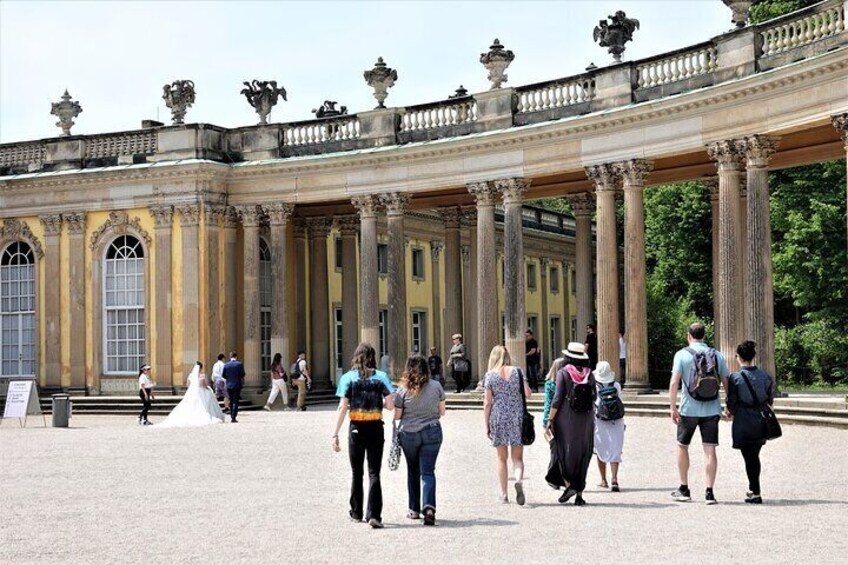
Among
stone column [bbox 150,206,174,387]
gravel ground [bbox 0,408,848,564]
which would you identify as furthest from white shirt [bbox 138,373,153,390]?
gravel ground [bbox 0,408,848,564]

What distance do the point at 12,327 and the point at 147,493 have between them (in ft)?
87.5

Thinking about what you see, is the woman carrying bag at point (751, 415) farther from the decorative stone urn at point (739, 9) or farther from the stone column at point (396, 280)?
the stone column at point (396, 280)

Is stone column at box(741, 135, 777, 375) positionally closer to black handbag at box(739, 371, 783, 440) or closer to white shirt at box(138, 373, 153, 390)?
black handbag at box(739, 371, 783, 440)

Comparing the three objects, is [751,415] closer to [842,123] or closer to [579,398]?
[579,398]

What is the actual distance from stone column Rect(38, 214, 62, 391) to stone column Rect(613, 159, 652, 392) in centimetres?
1796

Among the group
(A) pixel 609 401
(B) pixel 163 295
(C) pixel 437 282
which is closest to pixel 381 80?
(B) pixel 163 295

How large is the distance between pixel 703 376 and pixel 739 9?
17.0 metres

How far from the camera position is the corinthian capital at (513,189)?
3481cm

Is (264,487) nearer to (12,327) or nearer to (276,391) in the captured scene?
(276,391)

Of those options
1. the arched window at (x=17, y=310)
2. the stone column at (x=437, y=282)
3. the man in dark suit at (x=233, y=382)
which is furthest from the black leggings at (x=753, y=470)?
the stone column at (x=437, y=282)

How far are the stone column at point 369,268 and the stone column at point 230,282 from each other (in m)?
3.59

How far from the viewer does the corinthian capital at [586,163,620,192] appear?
107 feet

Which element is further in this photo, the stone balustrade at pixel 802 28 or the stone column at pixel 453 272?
the stone column at pixel 453 272

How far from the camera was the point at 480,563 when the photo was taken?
1123 centimetres
